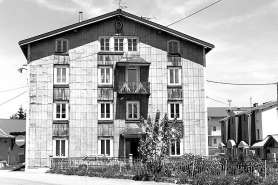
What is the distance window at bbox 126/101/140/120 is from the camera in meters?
37.1

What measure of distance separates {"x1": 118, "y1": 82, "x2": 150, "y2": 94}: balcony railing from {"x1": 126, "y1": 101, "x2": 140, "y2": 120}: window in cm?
125

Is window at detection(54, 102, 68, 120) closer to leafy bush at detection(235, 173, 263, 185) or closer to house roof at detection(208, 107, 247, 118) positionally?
leafy bush at detection(235, 173, 263, 185)

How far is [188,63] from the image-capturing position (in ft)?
125

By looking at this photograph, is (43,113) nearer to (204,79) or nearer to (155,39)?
(155,39)

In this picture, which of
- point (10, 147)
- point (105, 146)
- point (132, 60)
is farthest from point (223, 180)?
point (10, 147)

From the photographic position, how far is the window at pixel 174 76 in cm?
3781

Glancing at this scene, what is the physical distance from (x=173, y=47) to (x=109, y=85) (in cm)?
706

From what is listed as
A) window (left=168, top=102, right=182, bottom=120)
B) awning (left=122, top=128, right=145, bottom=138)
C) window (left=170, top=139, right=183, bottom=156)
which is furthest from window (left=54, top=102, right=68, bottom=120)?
window (left=170, top=139, right=183, bottom=156)

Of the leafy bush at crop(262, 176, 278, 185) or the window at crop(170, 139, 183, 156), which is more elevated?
the window at crop(170, 139, 183, 156)

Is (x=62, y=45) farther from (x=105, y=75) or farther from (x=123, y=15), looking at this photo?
(x=123, y=15)

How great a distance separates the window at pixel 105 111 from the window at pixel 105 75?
191 centimetres

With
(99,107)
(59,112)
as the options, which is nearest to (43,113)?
(59,112)

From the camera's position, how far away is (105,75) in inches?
1468

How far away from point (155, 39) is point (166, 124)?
14.0m
